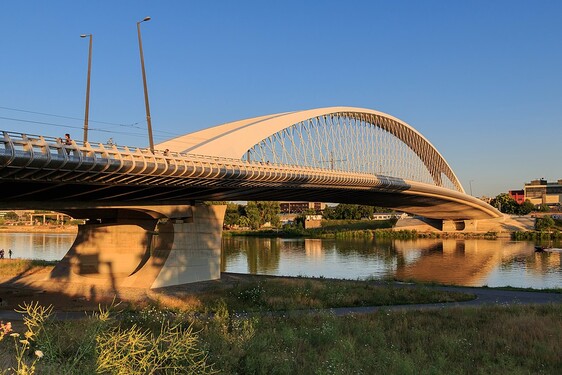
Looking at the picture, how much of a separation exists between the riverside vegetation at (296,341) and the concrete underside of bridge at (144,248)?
6793 millimetres

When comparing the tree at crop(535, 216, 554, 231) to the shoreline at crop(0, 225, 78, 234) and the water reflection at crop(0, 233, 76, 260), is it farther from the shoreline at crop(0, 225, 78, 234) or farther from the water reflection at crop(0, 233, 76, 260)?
the shoreline at crop(0, 225, 78, 234)

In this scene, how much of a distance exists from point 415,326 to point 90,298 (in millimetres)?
15365

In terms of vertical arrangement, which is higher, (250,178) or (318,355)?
(250,178)

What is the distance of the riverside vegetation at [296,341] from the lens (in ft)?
20.5

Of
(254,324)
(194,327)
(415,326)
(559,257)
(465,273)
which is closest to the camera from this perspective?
(194,327)

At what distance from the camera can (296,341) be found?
440 inches

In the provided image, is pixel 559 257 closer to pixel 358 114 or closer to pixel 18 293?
pixel 358 114

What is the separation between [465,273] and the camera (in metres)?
36.8

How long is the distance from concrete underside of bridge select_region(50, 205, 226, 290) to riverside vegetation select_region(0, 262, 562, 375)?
267 inches

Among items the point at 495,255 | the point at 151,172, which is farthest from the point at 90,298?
the point at 495,255

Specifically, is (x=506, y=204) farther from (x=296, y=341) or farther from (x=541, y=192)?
(x=296, y=341)

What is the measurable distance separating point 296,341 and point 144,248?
20.1 meters

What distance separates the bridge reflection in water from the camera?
33.6 m

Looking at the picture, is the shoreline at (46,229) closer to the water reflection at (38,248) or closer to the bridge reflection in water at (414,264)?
the water reflection at (38,248)
